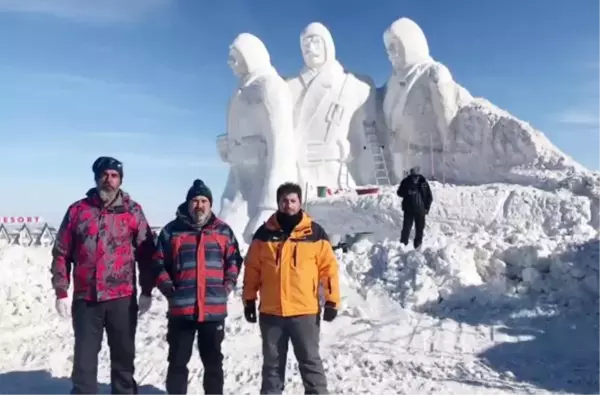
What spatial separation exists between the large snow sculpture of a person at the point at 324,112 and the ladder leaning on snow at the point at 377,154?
0.31 m

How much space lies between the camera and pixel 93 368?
12.6ft

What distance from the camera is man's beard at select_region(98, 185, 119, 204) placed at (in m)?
3.90

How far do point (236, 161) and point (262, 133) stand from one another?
1.13m

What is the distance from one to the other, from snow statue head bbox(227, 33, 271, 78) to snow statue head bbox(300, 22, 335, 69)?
1.13 meters

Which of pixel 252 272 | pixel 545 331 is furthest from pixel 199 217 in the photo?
pixel 545 331

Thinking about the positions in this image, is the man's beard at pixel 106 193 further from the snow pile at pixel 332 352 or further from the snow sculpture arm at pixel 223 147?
the snow sculpture arm at pixel 223 147

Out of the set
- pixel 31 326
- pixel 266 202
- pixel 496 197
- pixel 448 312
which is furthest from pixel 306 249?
pixel 266 202

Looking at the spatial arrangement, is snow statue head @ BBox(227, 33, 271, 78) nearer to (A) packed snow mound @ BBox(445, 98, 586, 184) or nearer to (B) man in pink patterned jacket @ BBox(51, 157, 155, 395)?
(A) packed snow mound @ BBox(445, 98, 586, 184)

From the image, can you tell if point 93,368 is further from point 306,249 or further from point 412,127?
point 412,127

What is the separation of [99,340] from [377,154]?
1160 cm

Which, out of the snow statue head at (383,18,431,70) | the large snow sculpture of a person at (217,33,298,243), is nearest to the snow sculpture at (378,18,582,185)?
the snow statue head at (383,18,431,70)

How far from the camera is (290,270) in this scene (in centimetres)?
380

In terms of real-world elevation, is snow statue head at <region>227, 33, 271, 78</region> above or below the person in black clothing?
above

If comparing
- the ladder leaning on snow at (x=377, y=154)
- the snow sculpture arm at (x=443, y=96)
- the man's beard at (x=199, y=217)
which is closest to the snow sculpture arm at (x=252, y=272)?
the man's beard at (x=199, y=217)
